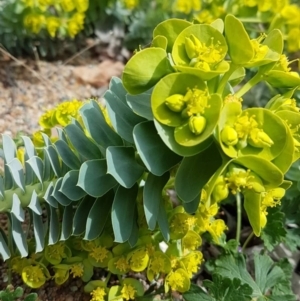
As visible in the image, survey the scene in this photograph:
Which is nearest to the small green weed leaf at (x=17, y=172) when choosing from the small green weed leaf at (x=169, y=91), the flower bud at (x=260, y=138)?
the small green weed leaf at (x=169, y=91)

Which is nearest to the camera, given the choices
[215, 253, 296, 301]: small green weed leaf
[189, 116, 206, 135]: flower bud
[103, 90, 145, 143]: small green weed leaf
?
[189, 116, 206, 135]: flower bud

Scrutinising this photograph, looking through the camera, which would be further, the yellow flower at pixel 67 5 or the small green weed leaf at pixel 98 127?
the yellow flower at pixel 67 5

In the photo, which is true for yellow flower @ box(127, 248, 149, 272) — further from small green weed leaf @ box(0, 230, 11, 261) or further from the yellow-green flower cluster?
the yellow-green flower cluster

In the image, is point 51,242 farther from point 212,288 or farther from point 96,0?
point 96,0

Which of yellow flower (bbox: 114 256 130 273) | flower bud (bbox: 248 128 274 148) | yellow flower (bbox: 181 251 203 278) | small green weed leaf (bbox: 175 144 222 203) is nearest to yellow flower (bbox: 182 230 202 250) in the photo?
yellow flower (bbox: 181 251 203 278)

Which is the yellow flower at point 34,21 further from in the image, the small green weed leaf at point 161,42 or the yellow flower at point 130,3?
the small green weed leaf at point 161,42

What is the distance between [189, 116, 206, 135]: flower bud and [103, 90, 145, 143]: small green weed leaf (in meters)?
0.14

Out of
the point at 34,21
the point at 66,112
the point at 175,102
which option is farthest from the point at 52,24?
the point at 175,102

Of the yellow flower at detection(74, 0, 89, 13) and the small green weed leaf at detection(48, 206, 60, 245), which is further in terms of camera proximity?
the yellow flower at detection(74, 0, 89, 13)

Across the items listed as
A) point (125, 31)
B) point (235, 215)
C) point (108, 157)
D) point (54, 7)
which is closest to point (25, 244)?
point (108, 157)

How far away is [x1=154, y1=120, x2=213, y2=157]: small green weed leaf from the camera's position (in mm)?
841

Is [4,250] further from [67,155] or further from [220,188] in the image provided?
[220,188]

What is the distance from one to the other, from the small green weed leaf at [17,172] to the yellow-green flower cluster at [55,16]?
71cm

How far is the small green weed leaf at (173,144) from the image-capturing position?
841 millimetres
